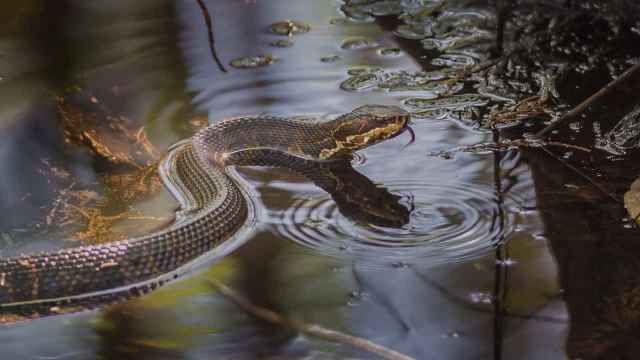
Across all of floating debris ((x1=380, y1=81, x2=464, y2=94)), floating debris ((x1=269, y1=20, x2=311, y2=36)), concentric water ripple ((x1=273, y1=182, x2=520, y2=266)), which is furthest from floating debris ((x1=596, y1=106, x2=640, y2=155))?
floating debris ((x1=269, y1=20, x2=311, y2=36))

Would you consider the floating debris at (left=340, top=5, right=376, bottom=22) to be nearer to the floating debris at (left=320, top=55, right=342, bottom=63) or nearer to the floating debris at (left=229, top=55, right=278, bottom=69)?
the floating debris at (left=320, top=55, right=342, bottom=63)

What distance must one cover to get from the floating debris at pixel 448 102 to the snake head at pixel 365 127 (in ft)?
1.31

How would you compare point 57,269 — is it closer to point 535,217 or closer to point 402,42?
point 535,217

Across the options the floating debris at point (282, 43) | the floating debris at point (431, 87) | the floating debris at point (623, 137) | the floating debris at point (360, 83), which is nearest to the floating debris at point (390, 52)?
the floating debris at point (360, 83)

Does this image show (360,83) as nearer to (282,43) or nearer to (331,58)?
(331,58)

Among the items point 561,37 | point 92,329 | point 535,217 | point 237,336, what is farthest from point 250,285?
point 561,37

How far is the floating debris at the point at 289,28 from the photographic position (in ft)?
24.8

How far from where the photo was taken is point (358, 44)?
7207mm

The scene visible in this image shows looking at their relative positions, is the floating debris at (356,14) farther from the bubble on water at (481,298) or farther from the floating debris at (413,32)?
the bubble on water at (481,298)

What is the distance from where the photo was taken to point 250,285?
4.18 meters

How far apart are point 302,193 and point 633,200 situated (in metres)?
1.71

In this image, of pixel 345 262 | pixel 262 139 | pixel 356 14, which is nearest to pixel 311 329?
pixel 345 262

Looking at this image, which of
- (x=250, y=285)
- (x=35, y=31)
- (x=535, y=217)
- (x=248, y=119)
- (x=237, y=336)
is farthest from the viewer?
(x=35, y=31)

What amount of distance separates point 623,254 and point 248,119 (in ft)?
8.39
